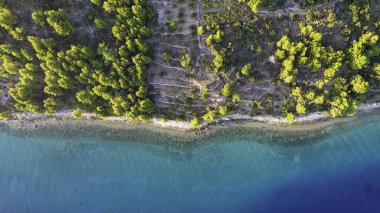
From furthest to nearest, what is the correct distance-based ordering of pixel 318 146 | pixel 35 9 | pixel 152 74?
pixel 318 146, pixel 152 74, pixel 35 9

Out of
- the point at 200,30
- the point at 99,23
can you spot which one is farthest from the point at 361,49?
the point at 99,23

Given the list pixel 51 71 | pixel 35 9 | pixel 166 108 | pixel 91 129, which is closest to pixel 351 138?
pixel 166 108

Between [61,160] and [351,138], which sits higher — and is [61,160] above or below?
below

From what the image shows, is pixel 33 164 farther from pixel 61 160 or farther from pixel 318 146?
pixel 318 146

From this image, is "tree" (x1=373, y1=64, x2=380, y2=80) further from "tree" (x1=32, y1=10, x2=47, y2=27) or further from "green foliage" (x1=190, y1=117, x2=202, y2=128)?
"tree" (x1=32, y1=10, x2=47, y2=27)

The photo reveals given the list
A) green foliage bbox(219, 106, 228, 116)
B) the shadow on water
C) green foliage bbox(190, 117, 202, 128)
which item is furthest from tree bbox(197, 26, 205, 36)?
the shadow on water

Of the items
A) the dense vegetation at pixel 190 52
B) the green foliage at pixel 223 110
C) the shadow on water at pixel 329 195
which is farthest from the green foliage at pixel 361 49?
the green foliage at pixel 223 110

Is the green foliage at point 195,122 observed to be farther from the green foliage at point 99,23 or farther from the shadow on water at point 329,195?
the green foliage at point 99,23
